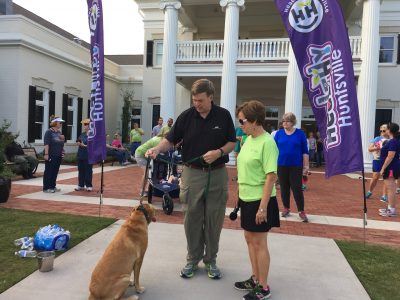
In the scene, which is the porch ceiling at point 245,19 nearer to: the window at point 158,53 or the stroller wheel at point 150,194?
the window at point 158,53

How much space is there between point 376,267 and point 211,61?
14.6 m

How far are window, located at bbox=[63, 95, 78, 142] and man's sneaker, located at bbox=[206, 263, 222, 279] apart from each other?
1859cm

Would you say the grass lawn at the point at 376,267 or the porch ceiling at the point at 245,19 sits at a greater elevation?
the porch ceiling at the point at 245,19

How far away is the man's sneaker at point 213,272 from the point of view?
4086mm

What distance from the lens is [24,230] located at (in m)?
A: 5.59

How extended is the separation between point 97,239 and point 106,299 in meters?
2.21

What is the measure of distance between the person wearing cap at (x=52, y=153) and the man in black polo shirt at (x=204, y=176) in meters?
5.70

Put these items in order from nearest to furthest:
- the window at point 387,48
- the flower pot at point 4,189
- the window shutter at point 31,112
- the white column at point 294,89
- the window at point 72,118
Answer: the flower pot at point 4,189 → the white column at point 294,89 → the window shutter at point 31,112 → the window at point 387,48 → the window at point 72,118

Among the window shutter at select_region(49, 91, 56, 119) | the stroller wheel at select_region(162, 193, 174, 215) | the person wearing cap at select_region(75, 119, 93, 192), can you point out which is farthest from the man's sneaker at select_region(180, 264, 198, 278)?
the window shutter at select_region(49, 91, 56, 119)

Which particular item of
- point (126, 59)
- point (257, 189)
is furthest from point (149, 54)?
point (257, 189)

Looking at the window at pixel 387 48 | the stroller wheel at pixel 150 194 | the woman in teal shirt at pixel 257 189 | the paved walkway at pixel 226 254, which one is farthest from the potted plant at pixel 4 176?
the window at pixel 387 48

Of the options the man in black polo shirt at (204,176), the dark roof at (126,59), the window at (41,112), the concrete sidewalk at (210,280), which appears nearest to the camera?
the concrete sidewalk at (210,280)

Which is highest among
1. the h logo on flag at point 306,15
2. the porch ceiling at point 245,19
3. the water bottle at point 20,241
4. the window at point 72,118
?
the porch ceiling at point 245,19

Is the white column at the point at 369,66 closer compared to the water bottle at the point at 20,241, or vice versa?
the water bottle at the point at 20,241
